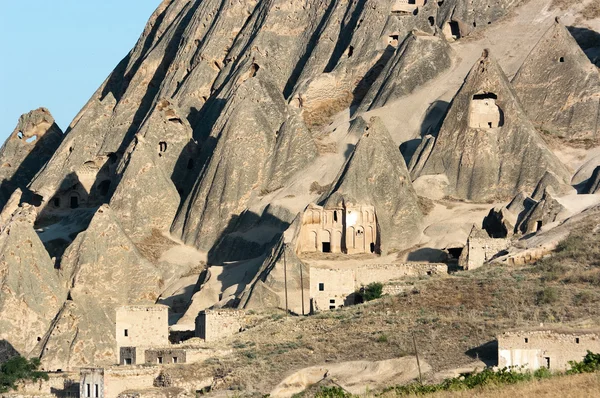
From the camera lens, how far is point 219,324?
5331cm

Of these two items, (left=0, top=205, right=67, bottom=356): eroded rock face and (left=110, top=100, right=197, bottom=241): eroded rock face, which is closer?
(left=0, top=205, right=67, bottom=356): eroded rock face

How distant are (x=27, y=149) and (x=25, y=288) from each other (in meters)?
30.6

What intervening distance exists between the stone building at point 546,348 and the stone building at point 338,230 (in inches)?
870

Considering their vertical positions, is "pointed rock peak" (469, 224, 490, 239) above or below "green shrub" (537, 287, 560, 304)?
above

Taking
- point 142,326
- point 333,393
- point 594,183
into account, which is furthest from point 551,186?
point 333,393

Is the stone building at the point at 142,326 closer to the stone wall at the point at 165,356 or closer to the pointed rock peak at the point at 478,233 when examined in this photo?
the stone wall at the point at 165,356

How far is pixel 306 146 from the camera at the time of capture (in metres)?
74.3

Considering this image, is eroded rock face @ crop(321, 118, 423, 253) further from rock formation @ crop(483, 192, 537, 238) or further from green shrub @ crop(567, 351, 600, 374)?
green shrub @ crop(567, 351, 600, 374)

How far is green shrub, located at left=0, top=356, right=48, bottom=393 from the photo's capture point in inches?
1873

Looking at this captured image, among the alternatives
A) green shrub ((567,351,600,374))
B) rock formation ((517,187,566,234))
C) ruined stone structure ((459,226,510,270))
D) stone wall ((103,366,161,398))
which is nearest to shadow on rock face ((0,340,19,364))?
stone wall ((103,366,161,398))

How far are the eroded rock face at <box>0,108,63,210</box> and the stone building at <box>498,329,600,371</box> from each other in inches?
1969

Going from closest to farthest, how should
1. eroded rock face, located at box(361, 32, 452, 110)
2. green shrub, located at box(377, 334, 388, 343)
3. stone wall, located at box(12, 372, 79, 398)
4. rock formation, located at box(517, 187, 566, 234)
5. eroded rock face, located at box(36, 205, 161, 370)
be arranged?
stone wall, located at box(12, 372, 79, 398)
green shrub, located at box(377, 334, 388, 343)
rock formation, located at box(517, 187, 566, 234)
eroded rock face, located at box(36, 205, 161, 370)
eroded rock face, located at box(361, 32, 452, 110)

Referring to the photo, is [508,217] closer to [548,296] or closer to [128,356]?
[548,296]

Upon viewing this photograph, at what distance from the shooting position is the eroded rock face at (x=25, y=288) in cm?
6047
